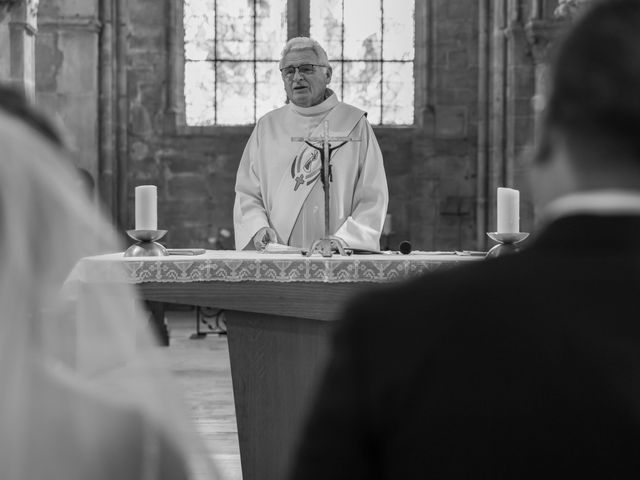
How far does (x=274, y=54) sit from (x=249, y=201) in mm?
10050

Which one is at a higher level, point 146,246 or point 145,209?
point 145,209

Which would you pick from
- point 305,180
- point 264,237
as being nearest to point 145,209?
point 264,237

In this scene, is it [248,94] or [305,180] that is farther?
[248,94]

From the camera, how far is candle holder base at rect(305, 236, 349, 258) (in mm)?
4284

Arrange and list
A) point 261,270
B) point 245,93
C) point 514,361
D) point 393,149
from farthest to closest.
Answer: point 245,93 → point 393,149 → point 261,270 → point 514,361

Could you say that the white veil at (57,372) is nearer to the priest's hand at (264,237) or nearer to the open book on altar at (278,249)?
the open book on altar at (278,249)

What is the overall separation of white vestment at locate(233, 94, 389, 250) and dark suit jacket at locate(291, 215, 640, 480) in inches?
161

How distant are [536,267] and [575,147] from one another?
12 cm

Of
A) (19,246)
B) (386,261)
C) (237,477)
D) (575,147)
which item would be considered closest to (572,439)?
(575,147)

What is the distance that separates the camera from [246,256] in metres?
4.29

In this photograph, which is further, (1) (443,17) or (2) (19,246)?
(1) (443,17)

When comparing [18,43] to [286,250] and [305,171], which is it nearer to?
[305,171]

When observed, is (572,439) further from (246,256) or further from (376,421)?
(246,256)

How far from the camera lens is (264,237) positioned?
499cm
